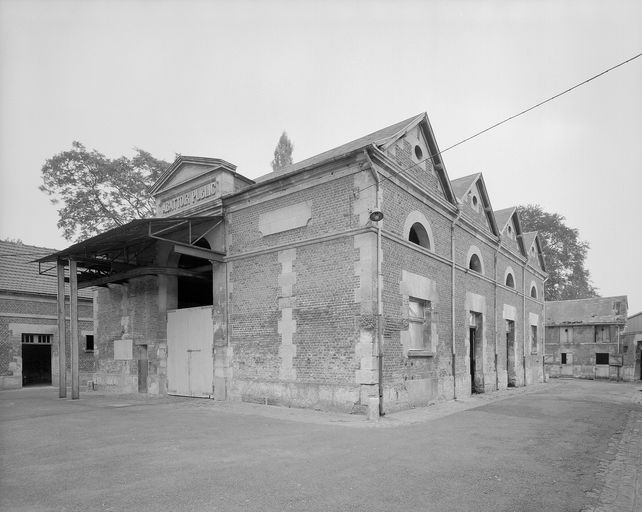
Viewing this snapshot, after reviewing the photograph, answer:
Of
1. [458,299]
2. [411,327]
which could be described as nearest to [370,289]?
[411,327]

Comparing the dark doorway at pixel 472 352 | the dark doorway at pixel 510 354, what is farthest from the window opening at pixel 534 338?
the dark doorway at pixel 472 352

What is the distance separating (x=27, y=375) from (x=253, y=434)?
71.0 ft

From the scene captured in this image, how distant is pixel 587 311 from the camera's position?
37.6 metres

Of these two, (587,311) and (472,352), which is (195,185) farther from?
(587,311)

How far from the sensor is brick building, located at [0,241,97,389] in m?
20.8

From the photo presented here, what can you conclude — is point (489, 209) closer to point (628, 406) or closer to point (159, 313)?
point (628, 406)

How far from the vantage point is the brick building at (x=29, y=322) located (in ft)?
68.3

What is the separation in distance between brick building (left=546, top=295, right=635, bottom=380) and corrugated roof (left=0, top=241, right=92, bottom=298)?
3683cm

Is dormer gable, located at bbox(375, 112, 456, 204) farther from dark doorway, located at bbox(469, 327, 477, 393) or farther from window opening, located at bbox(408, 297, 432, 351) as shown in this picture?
dark doorway, located at bbox(469, 327, 477, 393)

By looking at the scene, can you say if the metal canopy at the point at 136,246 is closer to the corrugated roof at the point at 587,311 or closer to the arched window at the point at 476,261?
the arched window at the point at 476,261

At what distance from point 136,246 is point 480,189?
13992 mm

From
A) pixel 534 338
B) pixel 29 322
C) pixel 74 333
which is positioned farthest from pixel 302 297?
pixel 534 338

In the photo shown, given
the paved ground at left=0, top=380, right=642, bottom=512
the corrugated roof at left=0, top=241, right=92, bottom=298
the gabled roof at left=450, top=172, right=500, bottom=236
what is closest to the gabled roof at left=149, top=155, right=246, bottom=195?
the paved ground at left=0, top=380, right=642, bottom=512

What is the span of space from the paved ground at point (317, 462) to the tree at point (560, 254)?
39.5 meters
